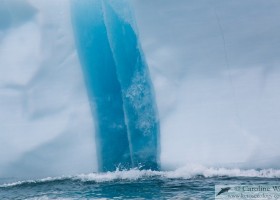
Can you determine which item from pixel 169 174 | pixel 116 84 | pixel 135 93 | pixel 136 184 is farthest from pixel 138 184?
pixel 116 84

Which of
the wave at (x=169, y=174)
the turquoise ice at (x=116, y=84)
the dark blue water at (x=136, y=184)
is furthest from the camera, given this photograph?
the turquoise ice at (x=116, y=84)

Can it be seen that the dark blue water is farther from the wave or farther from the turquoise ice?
the turquoise ice

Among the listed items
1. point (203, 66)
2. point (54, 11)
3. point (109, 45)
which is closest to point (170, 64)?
point (203, 66)

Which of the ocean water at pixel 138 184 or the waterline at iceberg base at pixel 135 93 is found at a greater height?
the waterline at iceberg base at pixel 135 93

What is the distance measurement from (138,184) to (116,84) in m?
0.83

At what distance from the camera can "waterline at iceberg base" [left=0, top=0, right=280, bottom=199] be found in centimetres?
323

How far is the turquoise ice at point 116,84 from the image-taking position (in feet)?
11.0

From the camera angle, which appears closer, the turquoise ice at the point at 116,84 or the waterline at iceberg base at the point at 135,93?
the waterline at iceberg base at the point at 135,93

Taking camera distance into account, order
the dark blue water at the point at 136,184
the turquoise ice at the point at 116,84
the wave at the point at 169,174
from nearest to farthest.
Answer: the dark blue water at the point at 136,184 → the wave at the point at 169,174 → the turquoise ice at the point at 116,84

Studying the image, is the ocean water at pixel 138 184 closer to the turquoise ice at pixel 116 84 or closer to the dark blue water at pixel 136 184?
the dark blue water at pixel 136 184

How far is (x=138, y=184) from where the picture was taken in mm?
3139

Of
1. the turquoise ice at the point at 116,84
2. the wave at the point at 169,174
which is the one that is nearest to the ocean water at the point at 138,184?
the wave at the point at 169,174

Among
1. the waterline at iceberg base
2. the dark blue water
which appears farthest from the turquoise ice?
the dark blue water

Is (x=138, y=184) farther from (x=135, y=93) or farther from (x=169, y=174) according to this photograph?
(x=135, y=93)
